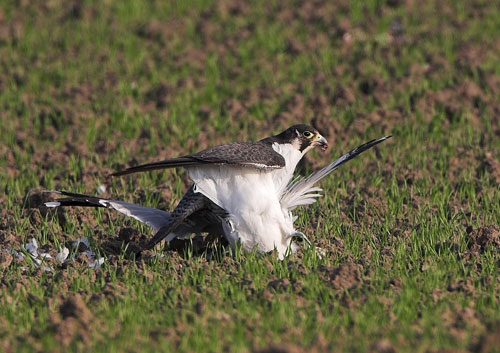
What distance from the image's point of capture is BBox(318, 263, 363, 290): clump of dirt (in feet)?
17.6

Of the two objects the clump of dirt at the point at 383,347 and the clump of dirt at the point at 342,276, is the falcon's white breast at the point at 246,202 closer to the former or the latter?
the clump of dirt at the point at 342,276

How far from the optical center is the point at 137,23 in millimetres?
12258

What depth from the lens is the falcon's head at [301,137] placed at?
6613mm

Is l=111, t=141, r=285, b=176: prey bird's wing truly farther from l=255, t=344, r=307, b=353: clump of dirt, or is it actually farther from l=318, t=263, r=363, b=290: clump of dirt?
l=255, t=344, r=307, b=353: clump of dirt

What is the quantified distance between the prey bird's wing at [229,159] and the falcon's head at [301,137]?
1.50 feet

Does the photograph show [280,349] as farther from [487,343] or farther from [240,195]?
[240,195]

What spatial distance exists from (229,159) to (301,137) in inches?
32.9

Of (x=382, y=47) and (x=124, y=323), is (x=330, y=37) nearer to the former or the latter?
(x=382, y=47)

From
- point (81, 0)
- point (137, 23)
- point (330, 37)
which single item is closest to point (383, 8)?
point (330, 37)

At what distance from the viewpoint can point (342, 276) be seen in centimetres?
544

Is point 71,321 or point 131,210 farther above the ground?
point 71,321

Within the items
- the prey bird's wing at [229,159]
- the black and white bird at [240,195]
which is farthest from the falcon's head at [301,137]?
the prey bird's wing at [229,159]

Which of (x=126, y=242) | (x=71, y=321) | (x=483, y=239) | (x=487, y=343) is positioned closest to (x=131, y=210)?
(x=126, y=242)

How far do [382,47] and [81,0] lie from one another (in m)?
4.40
